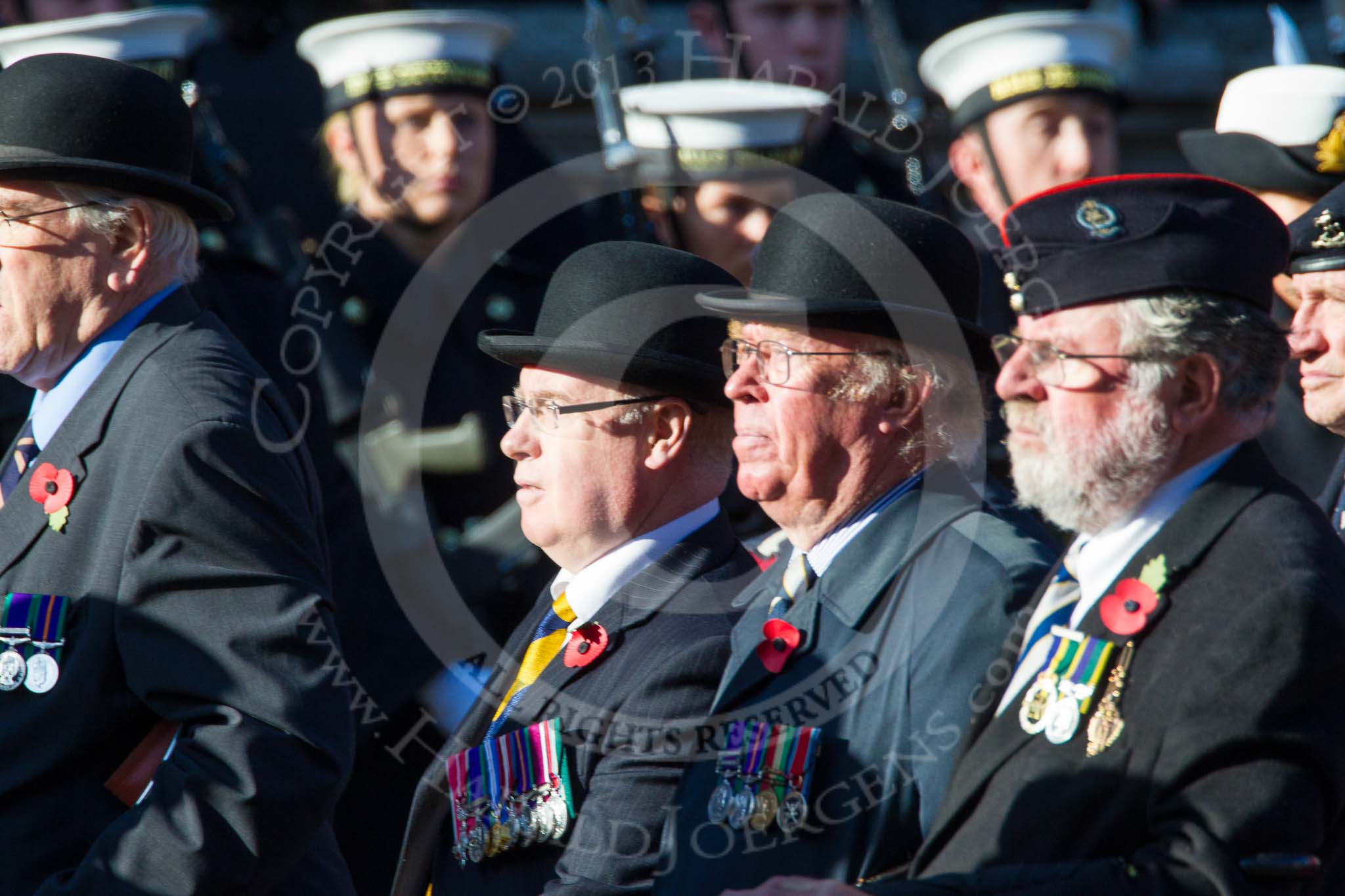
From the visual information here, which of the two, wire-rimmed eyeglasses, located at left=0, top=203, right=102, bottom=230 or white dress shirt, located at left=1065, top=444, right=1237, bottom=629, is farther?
wire-rimmed eyeglasses, located at left=0, top=203, right=102, bottom=230

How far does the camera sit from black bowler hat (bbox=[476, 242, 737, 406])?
3.44 metres

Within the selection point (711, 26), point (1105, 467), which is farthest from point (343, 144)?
point (1105, 467)

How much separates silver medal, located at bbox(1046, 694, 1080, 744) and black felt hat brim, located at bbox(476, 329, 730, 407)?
1155 millimetres

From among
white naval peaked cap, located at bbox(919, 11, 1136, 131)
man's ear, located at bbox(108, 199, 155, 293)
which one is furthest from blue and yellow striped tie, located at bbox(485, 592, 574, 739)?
white naval peaked cap, located at bbox(919, 11, 1136, 131)

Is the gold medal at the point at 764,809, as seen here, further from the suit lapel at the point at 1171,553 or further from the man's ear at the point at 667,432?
the man's ear at the point at 667,432

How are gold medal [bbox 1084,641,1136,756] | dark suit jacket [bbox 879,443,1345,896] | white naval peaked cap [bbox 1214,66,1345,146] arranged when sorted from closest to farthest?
1. dark suit jacket [bbox 879,443,1345,896]
2. gold medal [bbox 1084,641,1136,756]
3. white naval peaked cap [bbox 1214,66,1345,146]

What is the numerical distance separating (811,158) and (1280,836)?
3806mm

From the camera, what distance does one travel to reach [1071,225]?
2.77 m

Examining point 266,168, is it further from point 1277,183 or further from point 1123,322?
point 1123,322

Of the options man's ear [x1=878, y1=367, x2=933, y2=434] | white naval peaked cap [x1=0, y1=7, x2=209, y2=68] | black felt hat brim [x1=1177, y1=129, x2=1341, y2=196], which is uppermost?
white naval peaked cap [x1=0, y1=7, x2=209, y2=68]

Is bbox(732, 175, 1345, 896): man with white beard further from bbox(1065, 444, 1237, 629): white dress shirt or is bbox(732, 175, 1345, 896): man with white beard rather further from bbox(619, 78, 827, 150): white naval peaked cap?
bbox(619, 78, 827, 150): white naval peaked cap

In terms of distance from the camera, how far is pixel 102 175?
330 centimetres

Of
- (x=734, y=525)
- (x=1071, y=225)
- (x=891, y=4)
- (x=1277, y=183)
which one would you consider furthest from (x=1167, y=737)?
(x=891, y=4)

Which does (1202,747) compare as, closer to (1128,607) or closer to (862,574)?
(1128,607)
